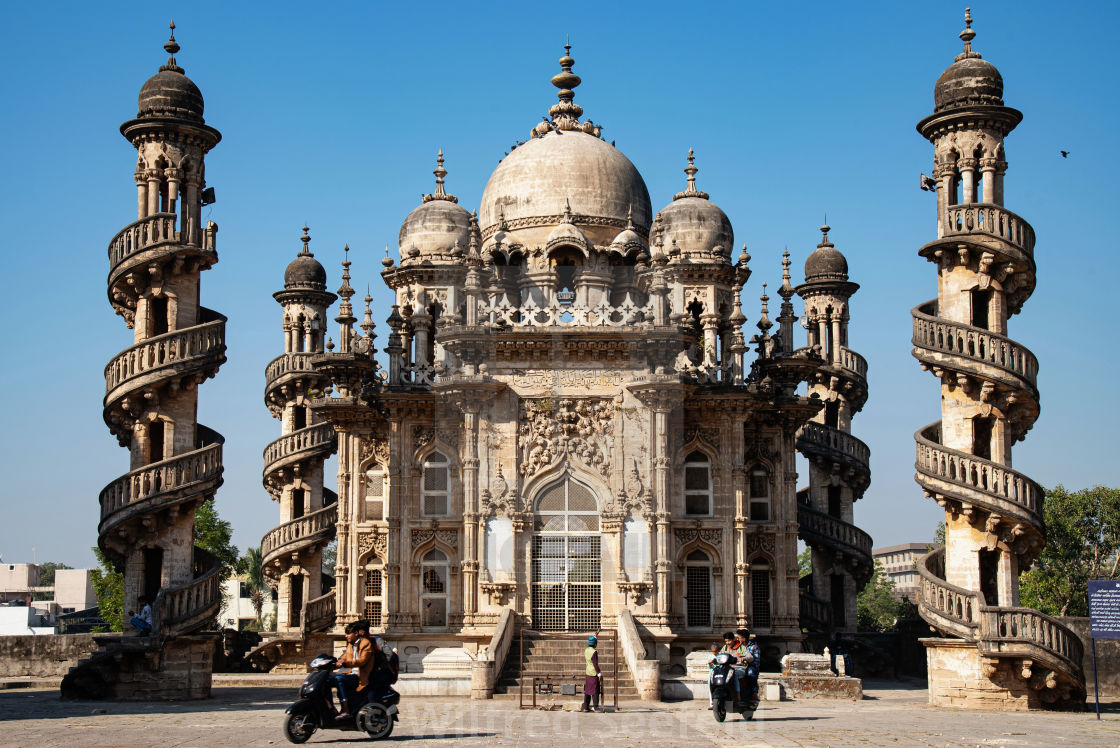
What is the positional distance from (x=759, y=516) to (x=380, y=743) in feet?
71.5

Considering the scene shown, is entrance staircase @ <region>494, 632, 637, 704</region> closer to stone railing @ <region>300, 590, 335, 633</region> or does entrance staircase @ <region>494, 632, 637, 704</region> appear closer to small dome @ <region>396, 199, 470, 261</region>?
stone railing @ <region>300, 590, 335, 633</region>

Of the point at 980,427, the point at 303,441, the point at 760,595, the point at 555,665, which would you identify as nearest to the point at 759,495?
the point at 760,595

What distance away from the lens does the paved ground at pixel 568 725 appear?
19312mm

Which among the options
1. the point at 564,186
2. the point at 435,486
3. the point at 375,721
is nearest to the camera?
the point at 375,721

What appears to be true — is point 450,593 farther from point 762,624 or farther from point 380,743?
point 380,743

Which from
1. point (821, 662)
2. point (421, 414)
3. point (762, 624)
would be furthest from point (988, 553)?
point (421, 414)

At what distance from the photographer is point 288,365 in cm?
4759

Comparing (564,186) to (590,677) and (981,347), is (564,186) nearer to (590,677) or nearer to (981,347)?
(981,347)

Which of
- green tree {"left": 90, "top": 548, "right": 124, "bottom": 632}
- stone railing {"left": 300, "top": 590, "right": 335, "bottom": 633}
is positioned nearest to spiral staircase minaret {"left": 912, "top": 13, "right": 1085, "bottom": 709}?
stone railing {"left": 300, "top": 590, "right": 335, "bottom": 633}

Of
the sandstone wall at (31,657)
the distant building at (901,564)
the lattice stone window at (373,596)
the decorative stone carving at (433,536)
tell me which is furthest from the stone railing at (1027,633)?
the distant building at (901,564)

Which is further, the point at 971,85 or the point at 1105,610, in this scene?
the point at 971,85

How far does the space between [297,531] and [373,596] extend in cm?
603

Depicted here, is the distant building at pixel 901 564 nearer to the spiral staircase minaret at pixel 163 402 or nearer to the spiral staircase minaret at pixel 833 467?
the spiral staircase minaret at pixel 833 467

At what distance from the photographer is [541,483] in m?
34.4
